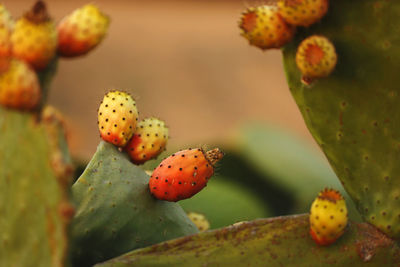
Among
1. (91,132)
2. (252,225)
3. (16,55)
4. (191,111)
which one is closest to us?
(16,55)

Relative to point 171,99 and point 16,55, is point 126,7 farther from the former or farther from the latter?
point 16,55

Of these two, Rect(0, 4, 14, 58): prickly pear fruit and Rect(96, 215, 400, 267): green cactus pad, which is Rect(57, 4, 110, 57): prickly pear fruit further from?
Rect(96, 215, 400, 267): green cactus pad

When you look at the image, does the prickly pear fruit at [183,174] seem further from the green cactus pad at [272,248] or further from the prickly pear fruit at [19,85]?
the prickly pear fruit at [19,85]

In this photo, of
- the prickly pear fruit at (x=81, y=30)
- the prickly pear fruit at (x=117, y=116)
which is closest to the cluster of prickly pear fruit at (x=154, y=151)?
the prickly pear fruit at (x=117, y=116)

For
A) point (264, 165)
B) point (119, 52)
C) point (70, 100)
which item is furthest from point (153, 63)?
point (264, 165)

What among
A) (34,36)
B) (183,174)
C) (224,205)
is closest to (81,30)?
(34,36)

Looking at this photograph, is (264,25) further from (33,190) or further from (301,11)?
(33,190)
